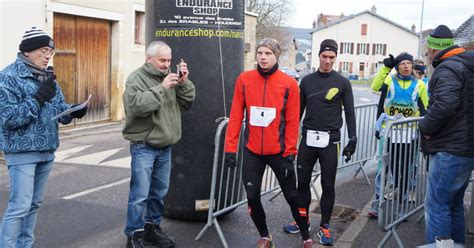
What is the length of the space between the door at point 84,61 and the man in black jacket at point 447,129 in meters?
10.4

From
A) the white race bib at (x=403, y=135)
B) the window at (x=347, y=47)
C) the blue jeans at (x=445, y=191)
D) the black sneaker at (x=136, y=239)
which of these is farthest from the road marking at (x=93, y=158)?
the window at (x=347, y=47)

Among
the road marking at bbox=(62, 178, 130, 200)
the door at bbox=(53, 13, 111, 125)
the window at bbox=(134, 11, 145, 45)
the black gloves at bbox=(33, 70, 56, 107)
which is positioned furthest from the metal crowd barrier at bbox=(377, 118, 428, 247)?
the window at bbox=(134, 11, 145, 45)

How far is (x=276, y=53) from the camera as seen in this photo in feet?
14.8

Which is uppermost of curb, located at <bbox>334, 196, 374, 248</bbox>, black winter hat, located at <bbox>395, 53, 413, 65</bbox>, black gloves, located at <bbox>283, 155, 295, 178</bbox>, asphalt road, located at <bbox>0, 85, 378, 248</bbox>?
black winter hat, located at <bbox>395, 53, 413, 65</bbox>

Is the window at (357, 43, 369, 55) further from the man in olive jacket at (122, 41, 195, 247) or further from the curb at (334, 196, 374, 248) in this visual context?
the man in olive jacket at (122, 41, 195, 247)

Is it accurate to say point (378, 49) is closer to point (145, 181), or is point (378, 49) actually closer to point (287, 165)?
point (287, 165)

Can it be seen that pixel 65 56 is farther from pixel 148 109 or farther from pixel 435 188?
pixel 435 188

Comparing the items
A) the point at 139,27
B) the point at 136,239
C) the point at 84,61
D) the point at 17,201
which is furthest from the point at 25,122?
the point at 139,27

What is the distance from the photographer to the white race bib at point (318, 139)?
196 inches

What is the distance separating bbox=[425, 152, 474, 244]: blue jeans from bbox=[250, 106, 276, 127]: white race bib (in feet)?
4.68

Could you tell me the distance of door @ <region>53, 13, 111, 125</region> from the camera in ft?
42.1

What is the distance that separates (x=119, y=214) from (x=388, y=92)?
3542mm

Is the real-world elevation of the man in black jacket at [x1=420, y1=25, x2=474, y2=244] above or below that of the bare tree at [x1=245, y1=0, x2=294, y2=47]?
below

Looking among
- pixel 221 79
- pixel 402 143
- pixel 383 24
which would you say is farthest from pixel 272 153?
pixel 383 24
